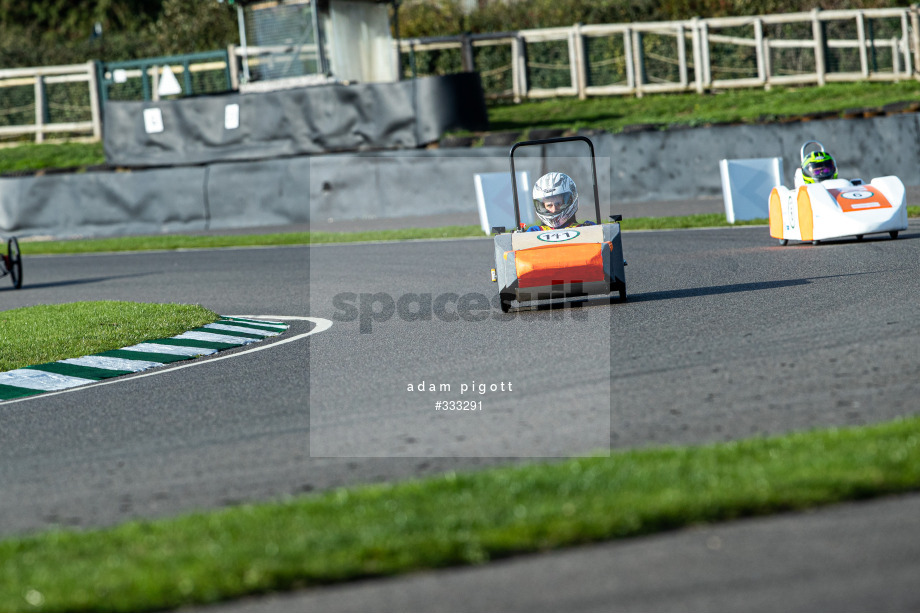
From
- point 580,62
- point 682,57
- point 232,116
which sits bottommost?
point 232,116

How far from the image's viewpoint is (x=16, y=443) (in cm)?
677

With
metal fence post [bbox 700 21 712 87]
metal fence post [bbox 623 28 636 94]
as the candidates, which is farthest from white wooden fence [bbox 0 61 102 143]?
metal fence post [bbox 700 21 712 87]

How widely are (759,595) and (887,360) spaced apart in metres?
3.56

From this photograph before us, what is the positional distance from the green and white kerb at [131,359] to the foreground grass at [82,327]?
17 cm

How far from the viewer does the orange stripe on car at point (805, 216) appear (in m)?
13.4

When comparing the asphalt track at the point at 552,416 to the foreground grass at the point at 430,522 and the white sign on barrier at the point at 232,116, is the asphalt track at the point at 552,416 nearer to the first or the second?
the foreground grass at the point at 430,522

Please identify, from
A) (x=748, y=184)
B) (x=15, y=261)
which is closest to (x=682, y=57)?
(x=748, y=184)

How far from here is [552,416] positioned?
20.1 feet

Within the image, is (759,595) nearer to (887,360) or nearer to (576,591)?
(576,591)

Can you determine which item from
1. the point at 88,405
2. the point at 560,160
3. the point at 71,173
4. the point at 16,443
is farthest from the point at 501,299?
the point at 71,173

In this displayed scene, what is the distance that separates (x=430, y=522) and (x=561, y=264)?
538cm

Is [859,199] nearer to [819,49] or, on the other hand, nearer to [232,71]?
[819,49]

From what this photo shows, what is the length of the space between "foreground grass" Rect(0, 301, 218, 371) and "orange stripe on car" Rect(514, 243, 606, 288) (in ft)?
11.0

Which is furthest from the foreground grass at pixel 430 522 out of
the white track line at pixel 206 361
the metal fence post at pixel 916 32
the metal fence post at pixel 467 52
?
the metal fence post at pixel 467 52
